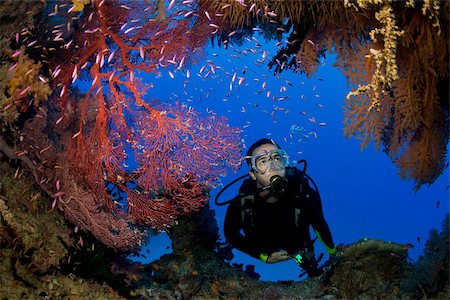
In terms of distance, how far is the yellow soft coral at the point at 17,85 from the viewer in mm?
3990

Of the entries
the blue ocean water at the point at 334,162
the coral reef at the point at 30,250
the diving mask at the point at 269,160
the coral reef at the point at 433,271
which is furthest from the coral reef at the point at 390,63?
the blue ocean water at the point at 334,162

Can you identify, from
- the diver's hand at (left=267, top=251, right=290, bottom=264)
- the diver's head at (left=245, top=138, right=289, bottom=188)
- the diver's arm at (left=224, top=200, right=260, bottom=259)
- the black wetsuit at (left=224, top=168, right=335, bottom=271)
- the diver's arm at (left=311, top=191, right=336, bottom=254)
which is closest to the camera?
the diver's hand at (left=267, top=251, right=290, bottom=264)

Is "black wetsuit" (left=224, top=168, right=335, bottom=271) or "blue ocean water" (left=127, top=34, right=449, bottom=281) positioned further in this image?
"blue ocean water" (left=127, top=34, right=449, bottom=281)

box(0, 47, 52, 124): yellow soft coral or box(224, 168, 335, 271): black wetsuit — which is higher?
box(0, 47, 52, 124): yellow soft coral

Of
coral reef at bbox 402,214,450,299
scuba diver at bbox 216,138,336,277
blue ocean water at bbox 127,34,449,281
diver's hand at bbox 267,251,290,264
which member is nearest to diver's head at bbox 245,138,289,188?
scuba diver at bbox 216,138,336,277

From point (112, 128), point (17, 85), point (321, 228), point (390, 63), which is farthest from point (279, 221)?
point (17, 85)

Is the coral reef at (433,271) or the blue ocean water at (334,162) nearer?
the coral reef at (433,271)

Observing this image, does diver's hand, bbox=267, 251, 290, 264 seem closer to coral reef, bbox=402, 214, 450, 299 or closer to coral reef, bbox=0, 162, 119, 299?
coral reef, bbox=402, 214, 450, 299

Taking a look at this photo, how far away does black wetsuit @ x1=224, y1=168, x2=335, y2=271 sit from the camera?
18.7 ft

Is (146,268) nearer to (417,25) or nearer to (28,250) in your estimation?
(28,250)

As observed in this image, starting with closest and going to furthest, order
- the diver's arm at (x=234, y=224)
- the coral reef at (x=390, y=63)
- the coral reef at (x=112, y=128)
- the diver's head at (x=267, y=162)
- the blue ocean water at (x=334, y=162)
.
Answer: the coral reef at (x=390, y=63), the coral reef at (x=112, y=128), the diver's head at (x=267, y=162), the diver's arm at (x=234, y=224), the blue ocean water at (x=334, y=162)

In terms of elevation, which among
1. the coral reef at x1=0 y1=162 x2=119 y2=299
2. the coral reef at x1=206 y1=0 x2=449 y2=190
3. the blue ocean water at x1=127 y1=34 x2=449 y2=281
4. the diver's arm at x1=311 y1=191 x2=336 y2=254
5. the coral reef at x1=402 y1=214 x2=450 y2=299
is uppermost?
the blue ocean water at x1=127 y1=34 x2=449 y2=281

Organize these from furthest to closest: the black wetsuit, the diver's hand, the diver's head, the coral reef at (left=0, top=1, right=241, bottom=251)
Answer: the black wetsuit → the diver's head → the diver's hand → the coral reef at (left=0, top=1, right=241, bottom=251)

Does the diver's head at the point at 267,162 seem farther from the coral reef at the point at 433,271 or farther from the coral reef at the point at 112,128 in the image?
the coral reef at the point at 433,271
